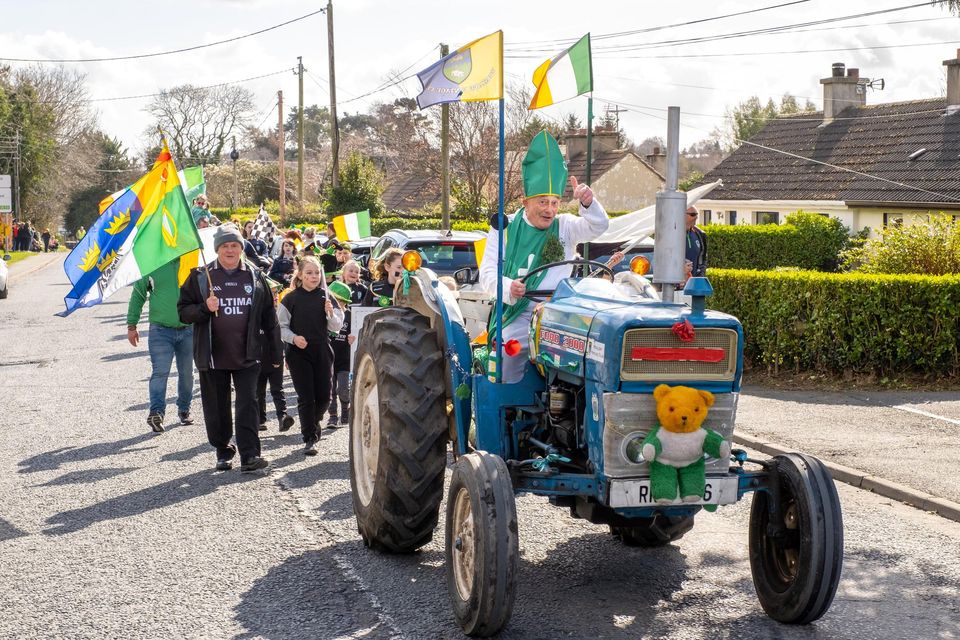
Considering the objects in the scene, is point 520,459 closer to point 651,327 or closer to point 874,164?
point 651,327

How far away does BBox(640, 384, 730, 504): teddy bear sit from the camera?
16.8ft

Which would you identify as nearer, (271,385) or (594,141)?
(271,385)

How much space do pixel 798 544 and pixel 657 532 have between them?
131 cm

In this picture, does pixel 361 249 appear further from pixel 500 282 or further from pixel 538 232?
pixel 500 282

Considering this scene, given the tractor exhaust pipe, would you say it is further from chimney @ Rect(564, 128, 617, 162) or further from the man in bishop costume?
chimney @ Rect(564, 128, 617, 162)

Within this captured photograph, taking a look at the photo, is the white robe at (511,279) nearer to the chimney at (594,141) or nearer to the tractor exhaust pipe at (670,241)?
the tractor exhaust pipe at (670,241)

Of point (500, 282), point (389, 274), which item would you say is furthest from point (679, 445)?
point (389, 274)

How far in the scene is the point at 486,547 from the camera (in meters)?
5.09

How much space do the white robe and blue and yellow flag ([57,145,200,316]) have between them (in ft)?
13.8

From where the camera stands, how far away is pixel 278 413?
11039 millimetres

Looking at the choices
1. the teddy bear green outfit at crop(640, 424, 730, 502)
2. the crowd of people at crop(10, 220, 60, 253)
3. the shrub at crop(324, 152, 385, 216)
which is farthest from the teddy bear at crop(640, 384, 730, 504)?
the crowd of people at crop(10, 220, 60, 253)

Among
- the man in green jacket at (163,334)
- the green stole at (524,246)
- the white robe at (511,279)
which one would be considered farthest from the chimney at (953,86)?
the green stole at (524,246)

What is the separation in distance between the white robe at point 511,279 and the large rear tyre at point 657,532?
1.11m

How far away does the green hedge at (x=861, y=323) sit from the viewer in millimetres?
12625
